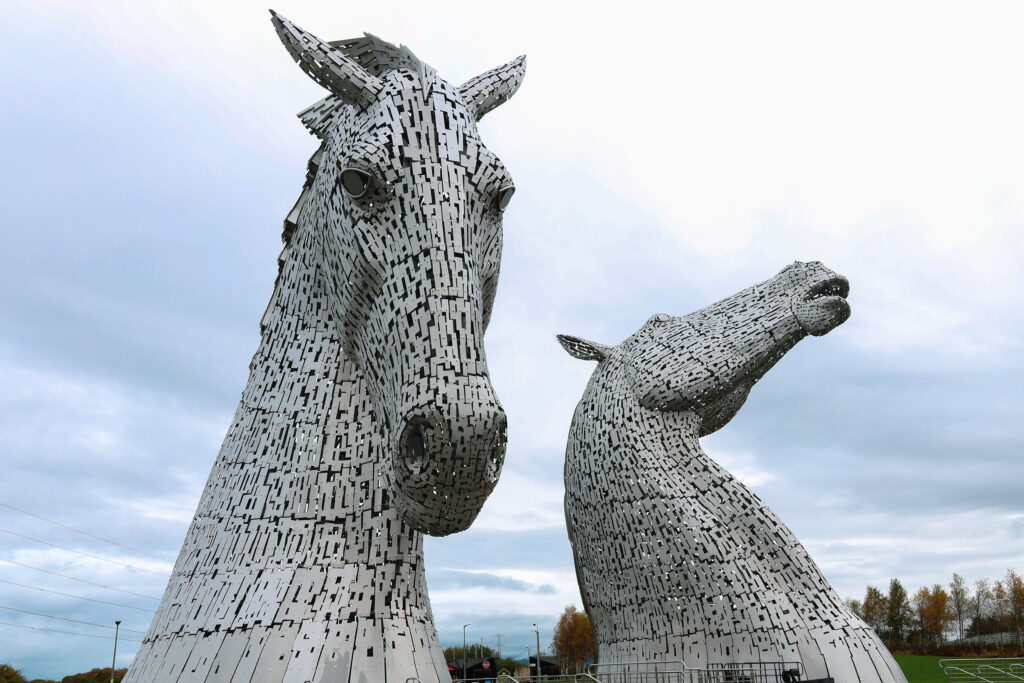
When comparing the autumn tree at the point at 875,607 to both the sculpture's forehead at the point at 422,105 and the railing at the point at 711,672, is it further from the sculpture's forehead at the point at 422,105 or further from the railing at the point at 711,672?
the sculpture's forehead at the point at 422,105

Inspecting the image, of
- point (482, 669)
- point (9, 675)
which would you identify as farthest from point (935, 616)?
point (9, 675)

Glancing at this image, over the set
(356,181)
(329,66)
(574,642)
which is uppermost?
(329,66)

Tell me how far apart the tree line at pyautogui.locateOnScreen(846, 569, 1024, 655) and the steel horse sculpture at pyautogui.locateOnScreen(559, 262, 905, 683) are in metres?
33.1

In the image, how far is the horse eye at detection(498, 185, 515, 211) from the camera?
2.23 m

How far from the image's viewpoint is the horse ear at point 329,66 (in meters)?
2.37

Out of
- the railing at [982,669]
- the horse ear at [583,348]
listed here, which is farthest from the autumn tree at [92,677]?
A: the railing at [982,669]

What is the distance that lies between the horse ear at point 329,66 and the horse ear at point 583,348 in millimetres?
5718

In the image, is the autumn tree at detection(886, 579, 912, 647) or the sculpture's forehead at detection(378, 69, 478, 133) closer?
the sculpture's forehead at detection(378, 69, 478, 133)

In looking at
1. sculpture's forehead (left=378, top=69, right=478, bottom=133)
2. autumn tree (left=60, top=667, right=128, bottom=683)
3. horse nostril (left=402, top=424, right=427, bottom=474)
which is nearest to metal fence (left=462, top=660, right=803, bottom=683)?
horse nostril (left=402, top=424, right=427, bottom=474)

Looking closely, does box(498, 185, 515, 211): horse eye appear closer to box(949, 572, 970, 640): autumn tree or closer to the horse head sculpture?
the horse head sculpture

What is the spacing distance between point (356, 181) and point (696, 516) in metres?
4.95

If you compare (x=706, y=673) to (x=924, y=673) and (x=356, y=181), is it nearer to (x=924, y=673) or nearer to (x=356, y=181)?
(x=356, y=181)

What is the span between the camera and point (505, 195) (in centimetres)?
226

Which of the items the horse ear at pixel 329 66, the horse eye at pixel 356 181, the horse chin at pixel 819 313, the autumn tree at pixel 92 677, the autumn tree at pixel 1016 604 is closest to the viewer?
the horse eye at pixel 356 181
